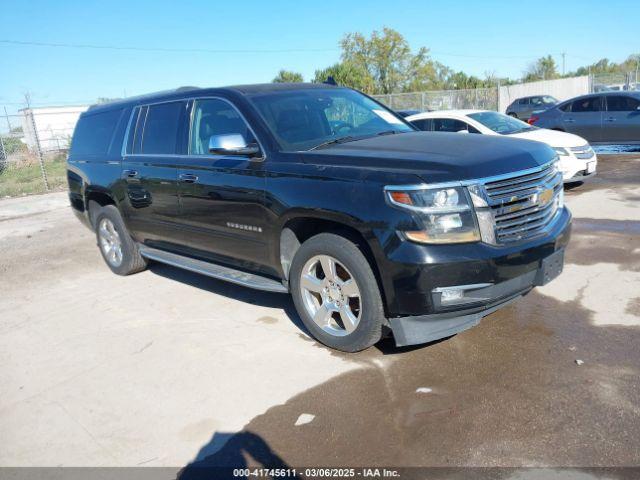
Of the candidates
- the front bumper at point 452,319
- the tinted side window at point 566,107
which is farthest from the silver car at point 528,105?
the front bumper at point 452,319

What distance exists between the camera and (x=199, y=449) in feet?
10.2

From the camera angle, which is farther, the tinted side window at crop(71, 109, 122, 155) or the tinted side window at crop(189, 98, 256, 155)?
the tinted side window at crop(71, 109, 122, 155)

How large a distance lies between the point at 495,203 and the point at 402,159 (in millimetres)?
652

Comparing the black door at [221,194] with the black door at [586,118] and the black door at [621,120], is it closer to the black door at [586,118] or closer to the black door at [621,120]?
the black door at [586,118]

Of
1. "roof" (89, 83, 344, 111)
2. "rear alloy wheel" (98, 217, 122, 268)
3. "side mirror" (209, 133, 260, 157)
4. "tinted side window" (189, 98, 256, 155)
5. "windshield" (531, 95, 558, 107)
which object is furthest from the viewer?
"windshield" (531, 95, 558, 107)

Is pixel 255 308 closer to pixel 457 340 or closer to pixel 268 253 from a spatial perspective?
pixel 268 253

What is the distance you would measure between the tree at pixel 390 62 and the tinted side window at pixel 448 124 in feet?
142

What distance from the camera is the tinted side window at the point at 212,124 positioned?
457 cm

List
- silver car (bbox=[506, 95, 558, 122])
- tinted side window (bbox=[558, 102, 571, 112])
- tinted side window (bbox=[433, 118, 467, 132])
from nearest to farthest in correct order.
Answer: tinted side window (bbox=[433, 118, 467, 132]) < tinted side window (bbox=[558, 102, 571, 112]) < silver car (bbox=[506, 95, 558, 122])

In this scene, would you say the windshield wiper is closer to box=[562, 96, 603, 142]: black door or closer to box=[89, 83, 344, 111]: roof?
box=[89, 83, 344, 111]: roof

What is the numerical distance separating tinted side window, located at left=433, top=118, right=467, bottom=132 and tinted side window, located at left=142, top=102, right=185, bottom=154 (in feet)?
19.0

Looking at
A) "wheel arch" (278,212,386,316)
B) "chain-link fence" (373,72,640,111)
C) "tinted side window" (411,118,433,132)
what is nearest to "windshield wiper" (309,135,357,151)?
"wheel arch" (278,212,386,316)

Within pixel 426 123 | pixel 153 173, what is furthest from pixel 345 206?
pixel 426 123

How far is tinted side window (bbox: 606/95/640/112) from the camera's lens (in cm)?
1320
